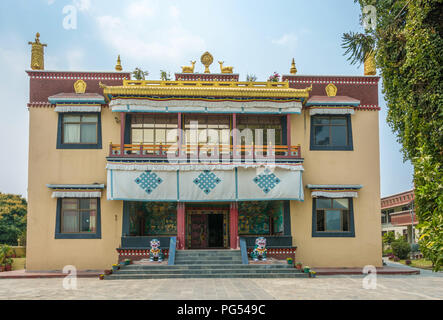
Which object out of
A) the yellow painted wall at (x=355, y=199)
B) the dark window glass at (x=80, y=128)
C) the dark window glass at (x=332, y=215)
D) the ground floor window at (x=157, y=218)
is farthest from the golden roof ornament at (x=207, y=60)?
the dark window glass at (x=332, y=215)

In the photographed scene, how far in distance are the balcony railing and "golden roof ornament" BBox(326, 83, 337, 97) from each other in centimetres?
276

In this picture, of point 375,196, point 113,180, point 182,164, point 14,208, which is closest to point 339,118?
point 375,196

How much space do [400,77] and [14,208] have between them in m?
27.2

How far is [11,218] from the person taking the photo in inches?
1240

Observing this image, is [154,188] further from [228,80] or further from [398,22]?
[398,22]

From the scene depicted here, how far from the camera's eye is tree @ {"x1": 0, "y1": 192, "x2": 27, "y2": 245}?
29.5m

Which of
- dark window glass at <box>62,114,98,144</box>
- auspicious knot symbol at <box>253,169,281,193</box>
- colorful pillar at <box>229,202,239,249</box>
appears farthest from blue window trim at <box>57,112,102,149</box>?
auspicious knot symbol at <box>253,169,281,193</box>

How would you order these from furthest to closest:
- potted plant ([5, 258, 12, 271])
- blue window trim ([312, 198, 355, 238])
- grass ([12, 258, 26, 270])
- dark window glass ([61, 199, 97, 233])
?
grass ([12, 258, 26, 270]) → potted plant ([5, 258, 12, 271]) → blue window trim ([312, 198, 355, 238]) → dark window glass ([61, 199, 97, 233])

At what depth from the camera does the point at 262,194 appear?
1669 centimetres

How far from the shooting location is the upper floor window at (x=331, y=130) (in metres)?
17.9

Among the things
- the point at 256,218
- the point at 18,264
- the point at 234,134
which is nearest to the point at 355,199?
the point at 256,218

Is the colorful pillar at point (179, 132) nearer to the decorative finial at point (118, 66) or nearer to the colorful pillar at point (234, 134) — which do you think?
the colorful pillar at point (234, 134)

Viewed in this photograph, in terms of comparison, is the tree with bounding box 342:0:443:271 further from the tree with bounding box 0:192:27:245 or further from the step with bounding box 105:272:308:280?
the tree with bounding box 0:192:27:245

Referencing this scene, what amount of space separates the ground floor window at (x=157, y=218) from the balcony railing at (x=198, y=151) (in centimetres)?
243
